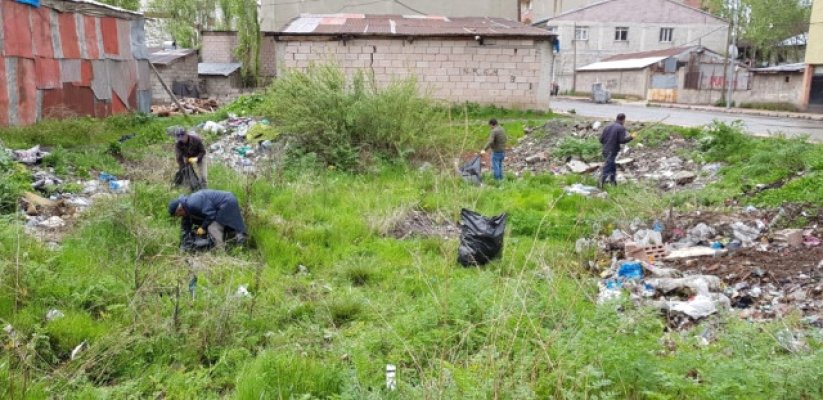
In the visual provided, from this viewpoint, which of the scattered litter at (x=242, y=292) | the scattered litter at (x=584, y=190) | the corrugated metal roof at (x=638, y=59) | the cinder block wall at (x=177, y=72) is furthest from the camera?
the corrugated metal roof at (x=638, y=59)

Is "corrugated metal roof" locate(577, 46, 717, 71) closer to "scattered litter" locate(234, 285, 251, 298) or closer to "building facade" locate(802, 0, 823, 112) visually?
"building facade" locate(802, 0, 823, 112)

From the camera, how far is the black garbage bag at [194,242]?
20.6ft

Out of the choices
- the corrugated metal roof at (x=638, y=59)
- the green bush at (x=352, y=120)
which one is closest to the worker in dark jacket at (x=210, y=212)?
the green bush at (x=352, y=120)

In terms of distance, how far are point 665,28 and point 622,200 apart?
3785 cm

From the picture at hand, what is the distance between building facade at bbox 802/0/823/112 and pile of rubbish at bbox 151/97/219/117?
25.9 metres

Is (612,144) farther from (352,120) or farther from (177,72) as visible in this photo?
(177,72)

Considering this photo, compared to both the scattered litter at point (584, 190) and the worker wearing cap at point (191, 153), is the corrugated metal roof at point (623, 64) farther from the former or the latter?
the worker wearing cap at point (191, 153)

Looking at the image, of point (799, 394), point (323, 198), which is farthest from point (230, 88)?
point (799, 394)

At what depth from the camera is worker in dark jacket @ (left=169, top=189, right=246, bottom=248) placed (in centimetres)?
630

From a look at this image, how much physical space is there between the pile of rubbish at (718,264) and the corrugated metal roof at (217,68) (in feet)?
Result: 85.2

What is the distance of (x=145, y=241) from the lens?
5.34 m

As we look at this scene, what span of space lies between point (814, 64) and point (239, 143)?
25.5 metres

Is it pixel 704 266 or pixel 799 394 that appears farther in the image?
pixel 704 266

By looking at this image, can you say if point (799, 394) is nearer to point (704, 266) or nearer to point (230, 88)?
point (704, 266)
